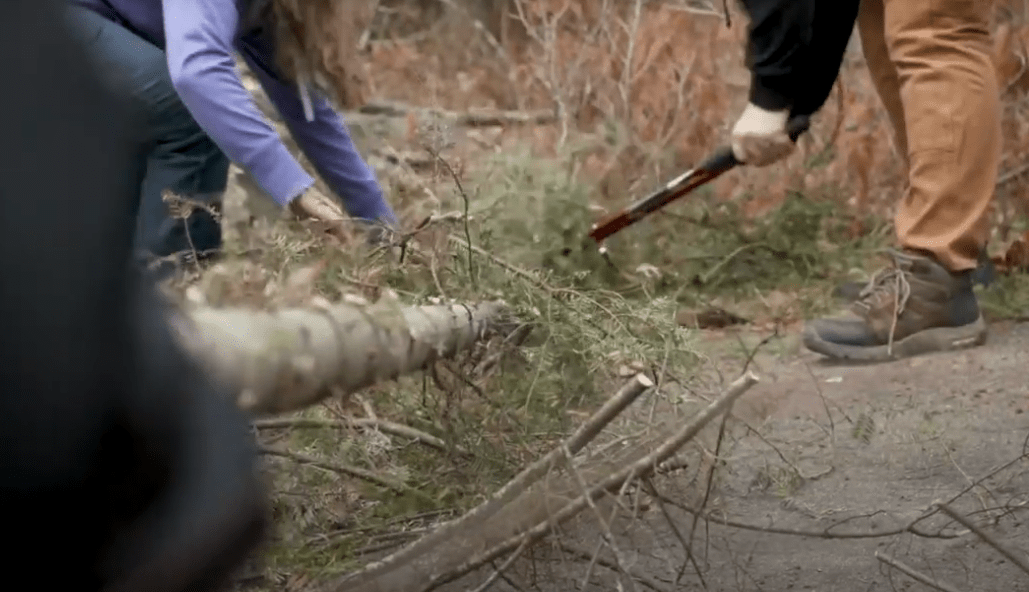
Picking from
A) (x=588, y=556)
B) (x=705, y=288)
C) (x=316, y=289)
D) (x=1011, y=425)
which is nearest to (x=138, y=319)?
(x=316, y=289)

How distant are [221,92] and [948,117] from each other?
1.52 metres

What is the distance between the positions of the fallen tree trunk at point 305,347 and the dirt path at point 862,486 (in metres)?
0.34

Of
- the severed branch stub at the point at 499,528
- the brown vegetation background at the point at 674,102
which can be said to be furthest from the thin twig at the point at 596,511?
the brown vegetation background at the point at 674,102

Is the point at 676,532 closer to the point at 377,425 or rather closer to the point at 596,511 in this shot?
the point at 596,511

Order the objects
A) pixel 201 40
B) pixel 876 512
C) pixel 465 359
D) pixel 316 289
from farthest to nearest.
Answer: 1. pixel 201 40
2. pixel 876 512
3. pixel 465 359
4. pixel 316 289

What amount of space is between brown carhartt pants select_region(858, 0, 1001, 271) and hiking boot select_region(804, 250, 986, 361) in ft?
0.15

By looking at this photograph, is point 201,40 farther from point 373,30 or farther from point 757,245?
point 373,30

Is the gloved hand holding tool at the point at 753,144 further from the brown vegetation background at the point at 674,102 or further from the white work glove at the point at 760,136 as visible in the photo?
the brown vegetation background at the point at 674,102

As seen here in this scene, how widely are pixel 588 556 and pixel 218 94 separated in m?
1.67

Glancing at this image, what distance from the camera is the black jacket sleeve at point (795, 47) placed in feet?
9.57

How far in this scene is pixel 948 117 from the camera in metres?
2.93

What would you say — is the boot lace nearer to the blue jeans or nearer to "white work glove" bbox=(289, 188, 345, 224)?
"white work glove" bbox=(289, 188, 345, 224)

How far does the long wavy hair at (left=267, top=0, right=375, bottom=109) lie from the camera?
220 cm

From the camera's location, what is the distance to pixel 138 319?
52 centimetres
